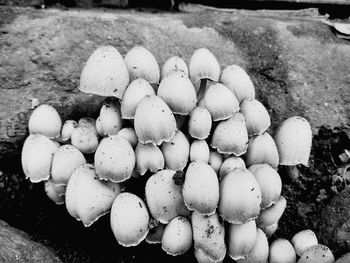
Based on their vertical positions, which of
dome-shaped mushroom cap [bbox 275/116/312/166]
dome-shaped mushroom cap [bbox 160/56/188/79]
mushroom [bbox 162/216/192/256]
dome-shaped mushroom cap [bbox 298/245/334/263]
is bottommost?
dome-shaped mushroom cap [bbox 298/245/334/263]

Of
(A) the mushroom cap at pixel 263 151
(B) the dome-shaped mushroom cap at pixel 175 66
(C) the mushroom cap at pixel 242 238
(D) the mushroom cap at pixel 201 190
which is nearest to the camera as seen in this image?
(D) the mushroom cap at pixel 201 190

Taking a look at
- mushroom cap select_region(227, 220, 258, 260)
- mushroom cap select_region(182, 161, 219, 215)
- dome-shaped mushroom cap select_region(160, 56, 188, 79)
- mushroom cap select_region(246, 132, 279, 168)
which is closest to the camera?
mushroom cap select_region(182, 161, 219, 215)

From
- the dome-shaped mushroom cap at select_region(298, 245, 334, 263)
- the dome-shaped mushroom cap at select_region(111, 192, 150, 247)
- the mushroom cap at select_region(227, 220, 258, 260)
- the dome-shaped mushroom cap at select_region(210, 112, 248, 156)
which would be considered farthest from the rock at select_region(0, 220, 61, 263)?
the dome-shaped mushroom cap at select_region(298, 245, 334, 263)

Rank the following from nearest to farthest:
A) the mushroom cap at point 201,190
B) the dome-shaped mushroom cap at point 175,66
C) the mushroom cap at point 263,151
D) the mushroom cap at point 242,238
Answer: the mushroom cap at point 201,190 → the mushroom cap at point 242,238 → the mushroom cap at point 263,151 → the dome-shaped mushroom cap at point 175,66

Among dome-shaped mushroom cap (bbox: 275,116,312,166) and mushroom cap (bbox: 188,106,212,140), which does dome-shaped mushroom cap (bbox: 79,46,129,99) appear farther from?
dome-shaped mushroom cap (bbox: 275,116,312,166)

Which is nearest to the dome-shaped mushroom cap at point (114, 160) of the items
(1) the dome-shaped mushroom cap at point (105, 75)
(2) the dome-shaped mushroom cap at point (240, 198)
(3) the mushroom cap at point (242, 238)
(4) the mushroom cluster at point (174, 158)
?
(4) the mushroom cluster at point (174, 158)

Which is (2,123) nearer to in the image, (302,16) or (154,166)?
(154,166)

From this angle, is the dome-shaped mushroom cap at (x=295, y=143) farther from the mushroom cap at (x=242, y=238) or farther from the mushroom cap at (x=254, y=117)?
the mushroom cap at (x=242, y=238)

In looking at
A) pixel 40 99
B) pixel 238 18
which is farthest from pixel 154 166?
pixel 238 18

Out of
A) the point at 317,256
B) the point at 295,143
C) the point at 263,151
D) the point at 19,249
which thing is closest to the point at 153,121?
the point at 263,151
